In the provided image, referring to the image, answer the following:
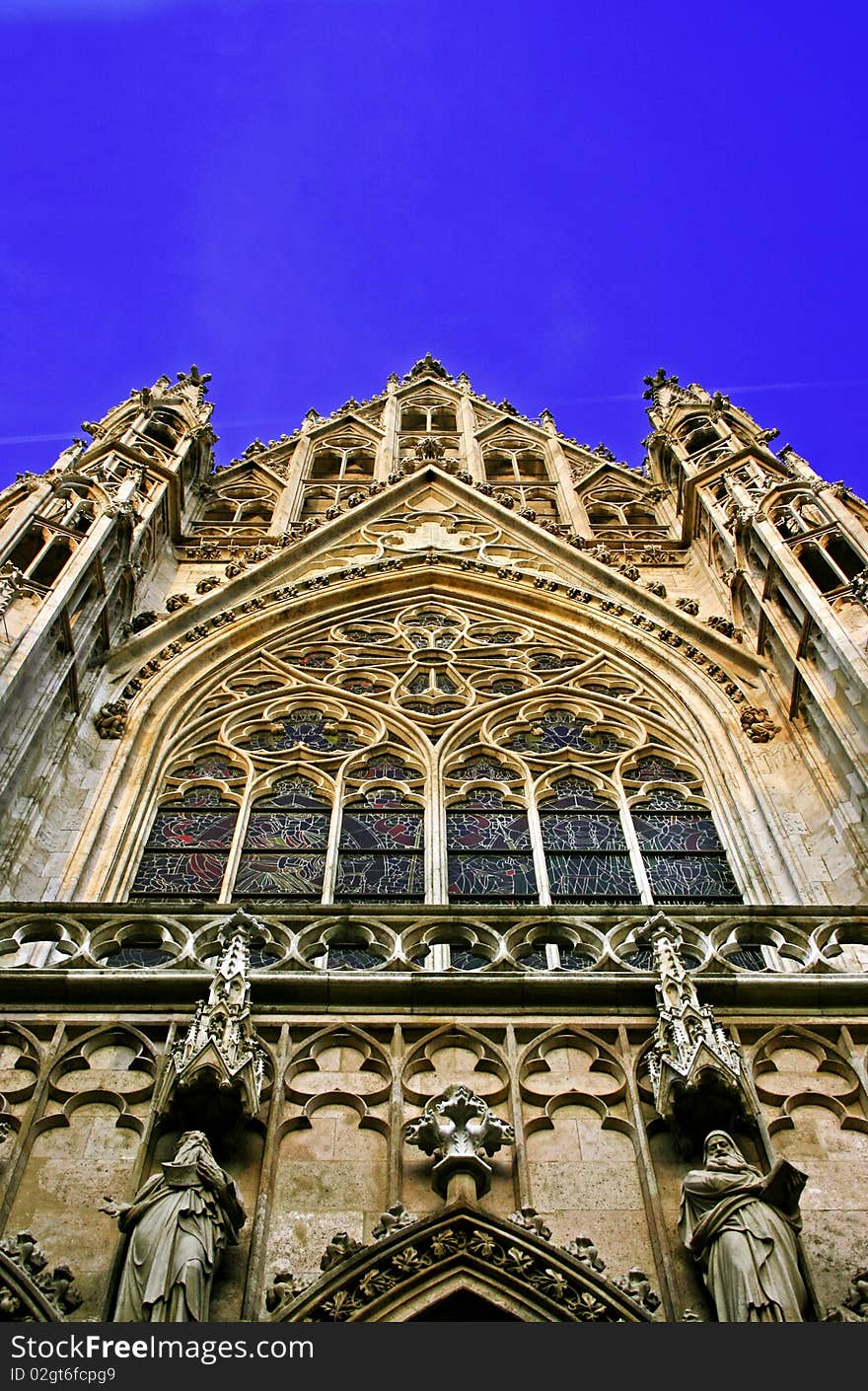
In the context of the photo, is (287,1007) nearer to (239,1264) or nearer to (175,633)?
(239,1264)

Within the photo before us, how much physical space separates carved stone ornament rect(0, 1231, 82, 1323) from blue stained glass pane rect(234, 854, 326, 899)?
539cm

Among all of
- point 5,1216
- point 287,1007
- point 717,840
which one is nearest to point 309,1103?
point 287,1007

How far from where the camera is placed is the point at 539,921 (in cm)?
990

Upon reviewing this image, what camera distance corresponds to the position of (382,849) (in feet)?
42.9

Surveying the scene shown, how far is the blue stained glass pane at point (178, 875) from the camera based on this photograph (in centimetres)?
1241

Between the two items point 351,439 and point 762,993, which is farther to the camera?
point 351,439

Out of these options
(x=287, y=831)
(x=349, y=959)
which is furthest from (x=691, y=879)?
(x=287, y=831)

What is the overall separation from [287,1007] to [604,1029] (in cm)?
200

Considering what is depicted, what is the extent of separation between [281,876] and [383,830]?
1.19 metres

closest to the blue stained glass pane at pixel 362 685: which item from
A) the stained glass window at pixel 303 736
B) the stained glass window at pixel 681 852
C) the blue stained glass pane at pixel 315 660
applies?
the blue stained glass pane at pixel 315 660

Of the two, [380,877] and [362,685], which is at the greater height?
[362,685]

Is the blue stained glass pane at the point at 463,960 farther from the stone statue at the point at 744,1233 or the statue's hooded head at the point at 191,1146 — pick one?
the statue's hooded head at the point at 191,1146

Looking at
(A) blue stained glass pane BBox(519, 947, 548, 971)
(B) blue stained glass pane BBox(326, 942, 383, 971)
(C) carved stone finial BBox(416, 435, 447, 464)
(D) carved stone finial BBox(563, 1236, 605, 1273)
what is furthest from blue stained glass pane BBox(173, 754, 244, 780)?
(C) carved stone finial BBox(416, 435, 447, 464)

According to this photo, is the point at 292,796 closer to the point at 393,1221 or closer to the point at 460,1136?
the point at 460,1136
